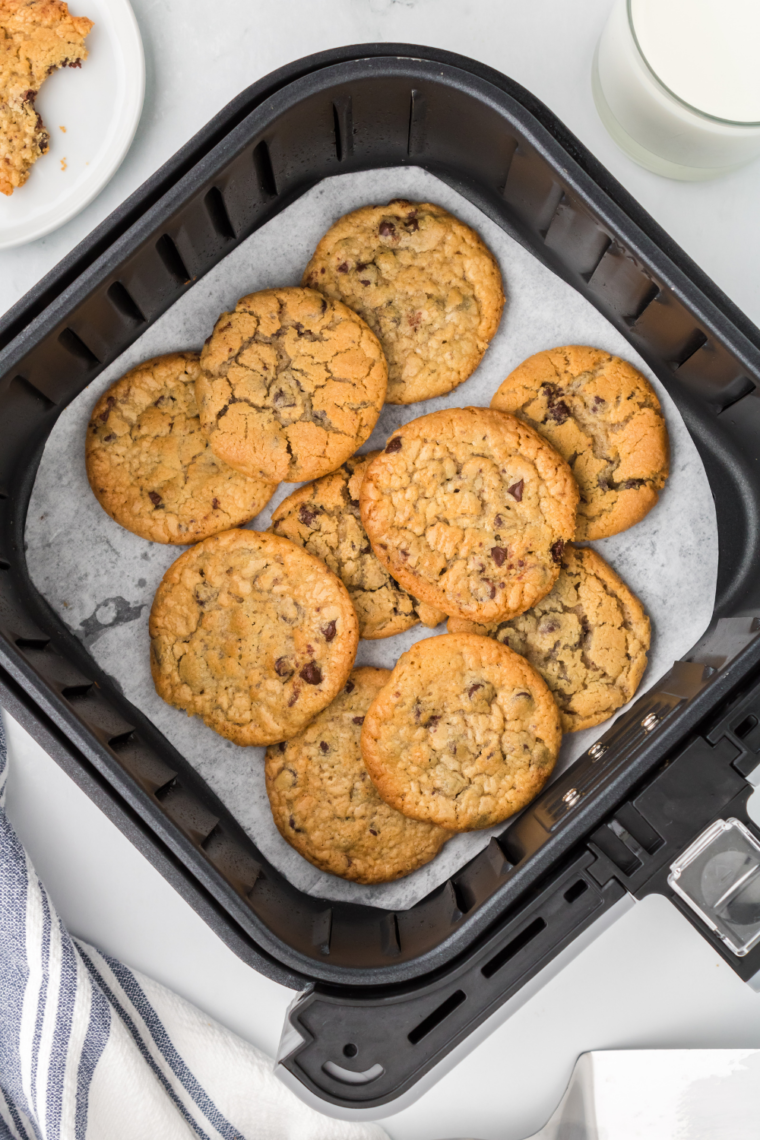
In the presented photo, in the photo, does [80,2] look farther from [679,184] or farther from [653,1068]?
[653,1068]

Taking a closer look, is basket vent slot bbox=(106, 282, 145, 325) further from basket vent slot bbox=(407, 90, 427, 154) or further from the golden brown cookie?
basket vent slot bbox=(407, 90, 427, 154)

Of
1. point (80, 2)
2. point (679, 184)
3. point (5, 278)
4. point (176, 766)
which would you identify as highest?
point (80, 2)

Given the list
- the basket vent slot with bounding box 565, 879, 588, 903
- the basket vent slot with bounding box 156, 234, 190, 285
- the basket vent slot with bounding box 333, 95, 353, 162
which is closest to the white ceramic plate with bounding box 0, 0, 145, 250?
the basket vent slot with bounding box 156, 234, 190, 285

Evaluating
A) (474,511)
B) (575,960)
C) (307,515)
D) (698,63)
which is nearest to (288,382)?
(307,515)

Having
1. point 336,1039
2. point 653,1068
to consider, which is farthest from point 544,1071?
point 336,1039

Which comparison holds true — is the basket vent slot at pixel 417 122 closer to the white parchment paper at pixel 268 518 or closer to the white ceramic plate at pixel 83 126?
the white parchment paper at pixel 268 518

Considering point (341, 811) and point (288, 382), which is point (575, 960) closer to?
point (341, 811)
